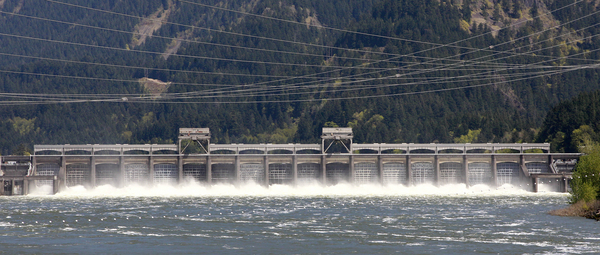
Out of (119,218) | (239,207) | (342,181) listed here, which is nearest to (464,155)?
(342,181)

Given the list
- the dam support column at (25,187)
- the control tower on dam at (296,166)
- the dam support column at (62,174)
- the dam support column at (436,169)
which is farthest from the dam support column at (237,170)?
the dam support column at (436,169)

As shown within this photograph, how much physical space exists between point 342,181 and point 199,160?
26.7 metres

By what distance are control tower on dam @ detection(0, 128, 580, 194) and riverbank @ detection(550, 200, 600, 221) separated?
58.7 m

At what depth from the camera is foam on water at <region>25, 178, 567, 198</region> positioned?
13138 centimetres

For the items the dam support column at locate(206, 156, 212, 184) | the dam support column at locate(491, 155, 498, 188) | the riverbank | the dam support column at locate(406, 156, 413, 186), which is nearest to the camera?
the riverbank

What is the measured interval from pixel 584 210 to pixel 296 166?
70.6 m

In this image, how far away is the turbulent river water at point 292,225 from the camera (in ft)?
195

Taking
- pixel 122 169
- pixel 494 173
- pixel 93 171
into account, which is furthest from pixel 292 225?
pixel 494 173

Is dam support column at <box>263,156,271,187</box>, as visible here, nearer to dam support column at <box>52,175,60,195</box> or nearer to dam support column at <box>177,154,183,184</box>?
dam support column at <box>177,154,183,184</box>

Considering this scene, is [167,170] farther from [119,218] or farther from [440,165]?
[119,218]

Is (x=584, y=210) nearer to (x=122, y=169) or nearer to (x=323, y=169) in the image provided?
(x=323, y=169)

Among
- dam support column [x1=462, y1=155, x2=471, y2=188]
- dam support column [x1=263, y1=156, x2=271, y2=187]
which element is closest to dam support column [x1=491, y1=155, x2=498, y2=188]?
dam support column [x1=462, y1=155, x2=471, y2=188]

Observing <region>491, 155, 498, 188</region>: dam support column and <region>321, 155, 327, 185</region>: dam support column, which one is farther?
<region>491, 155, 498, 188</region>: dam support column

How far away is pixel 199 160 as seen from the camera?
145 meters
